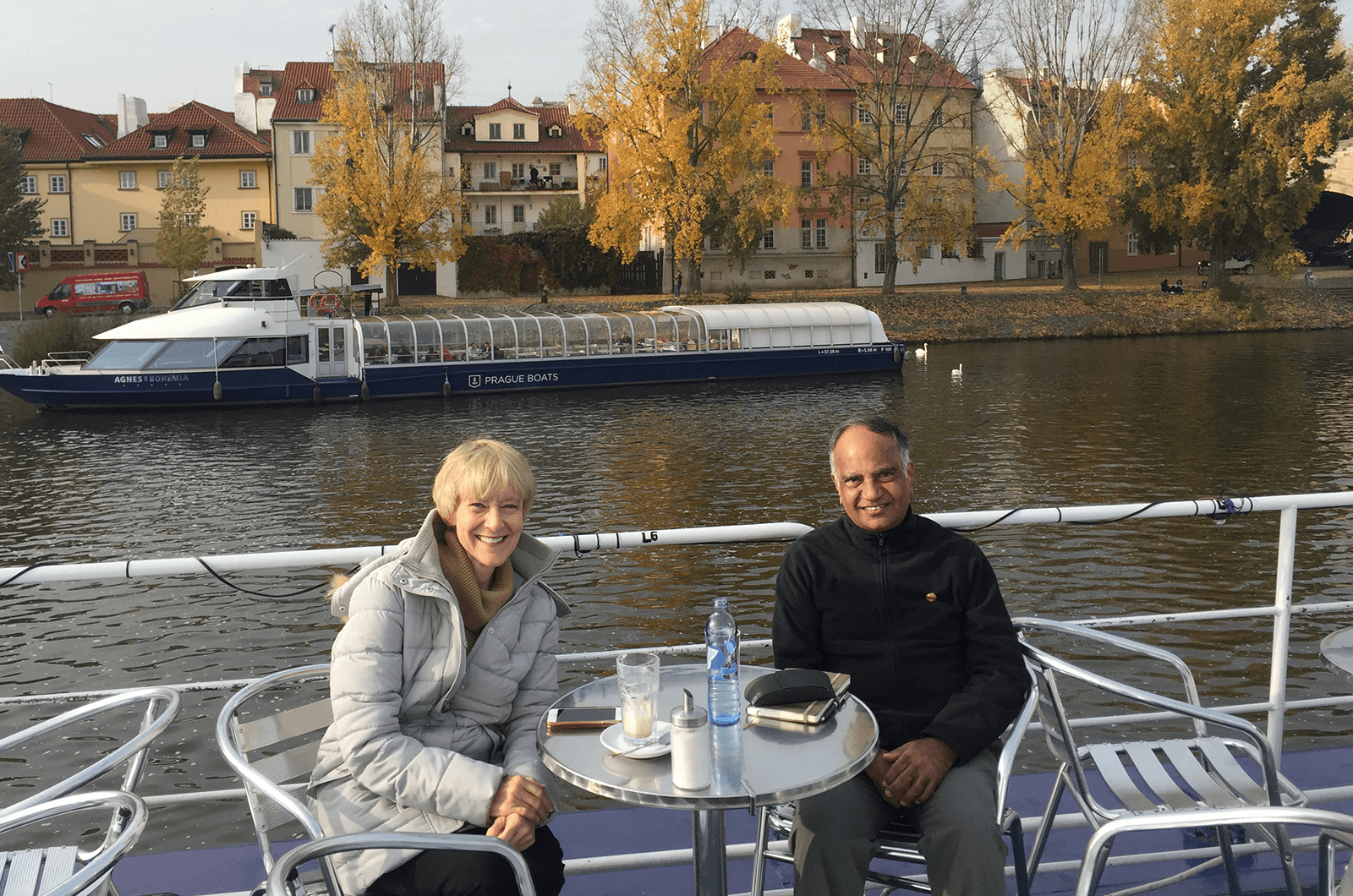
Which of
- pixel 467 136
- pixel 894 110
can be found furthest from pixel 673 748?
pixel 467 136

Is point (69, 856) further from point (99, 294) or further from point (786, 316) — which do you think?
point (99, 294)

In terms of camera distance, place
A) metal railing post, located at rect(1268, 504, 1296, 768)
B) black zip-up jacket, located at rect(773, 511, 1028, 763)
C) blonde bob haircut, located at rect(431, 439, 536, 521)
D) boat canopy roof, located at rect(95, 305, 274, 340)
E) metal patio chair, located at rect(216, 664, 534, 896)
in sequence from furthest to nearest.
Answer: boat canopy roof, located at rect(95, 305, 274, 340), metal railing post, located at rect(1268, 504, 1296, 768), black zip-up jacket, located at rect(773, 511, 1028, 763), blonde bob haircut, located at rect(431, 439, 536, 521), metal patio chair, located at rect(216, 664, 534, 896)

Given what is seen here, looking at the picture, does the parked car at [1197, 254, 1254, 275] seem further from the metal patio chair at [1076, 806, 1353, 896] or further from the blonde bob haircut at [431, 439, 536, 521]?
the blonde bob haircut at [431, 439, 536, 521]

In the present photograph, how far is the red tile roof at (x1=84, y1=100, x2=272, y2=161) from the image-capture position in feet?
192

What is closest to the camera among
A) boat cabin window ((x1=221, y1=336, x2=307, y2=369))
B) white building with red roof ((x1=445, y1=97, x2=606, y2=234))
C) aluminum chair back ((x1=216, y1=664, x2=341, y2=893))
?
aluminum chair back ((x1=216, y1=664, x2=341, y2=893))

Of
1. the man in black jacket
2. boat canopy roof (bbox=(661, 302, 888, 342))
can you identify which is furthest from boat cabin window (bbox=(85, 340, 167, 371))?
the man in black jacket

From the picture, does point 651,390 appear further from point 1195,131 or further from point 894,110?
point 1195,131

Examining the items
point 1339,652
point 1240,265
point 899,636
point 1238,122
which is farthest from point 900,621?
point 1240,265

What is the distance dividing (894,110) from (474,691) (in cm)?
4992

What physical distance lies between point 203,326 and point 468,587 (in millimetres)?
29573

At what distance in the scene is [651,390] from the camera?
33625 mm

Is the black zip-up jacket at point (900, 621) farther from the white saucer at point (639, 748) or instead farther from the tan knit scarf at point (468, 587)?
the tan knit scarf at point (468, 587)

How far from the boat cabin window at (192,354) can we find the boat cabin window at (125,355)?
24cm

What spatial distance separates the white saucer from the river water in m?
6.39
